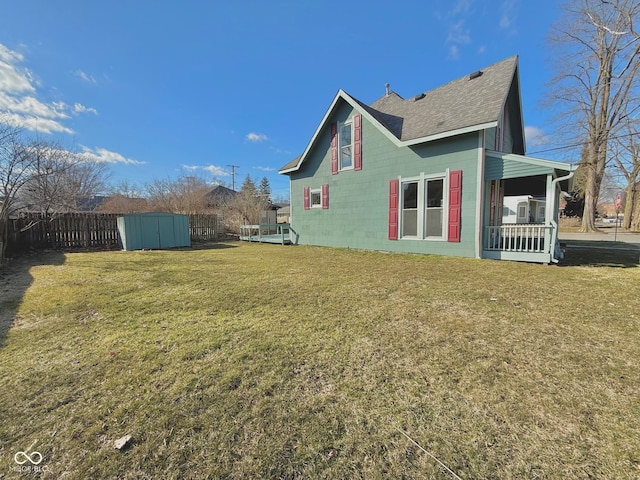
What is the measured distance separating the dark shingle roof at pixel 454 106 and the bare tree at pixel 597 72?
51.2 feet

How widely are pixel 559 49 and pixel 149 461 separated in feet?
97.1

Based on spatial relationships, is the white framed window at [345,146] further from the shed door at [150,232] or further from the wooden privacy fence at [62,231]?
the wooden privacy fence at [62,231]

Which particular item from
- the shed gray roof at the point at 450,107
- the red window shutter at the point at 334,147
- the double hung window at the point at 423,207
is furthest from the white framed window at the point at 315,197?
the double hung window at the point at 423,207

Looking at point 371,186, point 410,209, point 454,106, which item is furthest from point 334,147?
A: point 454,106

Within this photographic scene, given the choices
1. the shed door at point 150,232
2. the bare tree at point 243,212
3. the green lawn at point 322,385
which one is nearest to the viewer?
the green lawn at point 322,385

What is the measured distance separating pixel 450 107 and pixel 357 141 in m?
3.37

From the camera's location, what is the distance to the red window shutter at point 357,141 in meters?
10.5

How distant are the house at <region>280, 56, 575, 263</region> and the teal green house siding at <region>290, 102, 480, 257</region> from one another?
0.03m

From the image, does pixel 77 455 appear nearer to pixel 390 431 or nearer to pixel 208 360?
pixel 208 360

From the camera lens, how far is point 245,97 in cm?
1759

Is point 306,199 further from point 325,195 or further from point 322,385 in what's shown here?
point 322,385

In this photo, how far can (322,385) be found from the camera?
2115 mm

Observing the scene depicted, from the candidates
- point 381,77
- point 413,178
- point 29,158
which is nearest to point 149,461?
point 413,178

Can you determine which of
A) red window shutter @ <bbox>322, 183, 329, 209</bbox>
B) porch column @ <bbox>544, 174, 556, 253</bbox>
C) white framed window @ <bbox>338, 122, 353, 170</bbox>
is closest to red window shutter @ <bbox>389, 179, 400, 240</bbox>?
white framed window @ <bbox>338, 122, 353, 170</bbox>
